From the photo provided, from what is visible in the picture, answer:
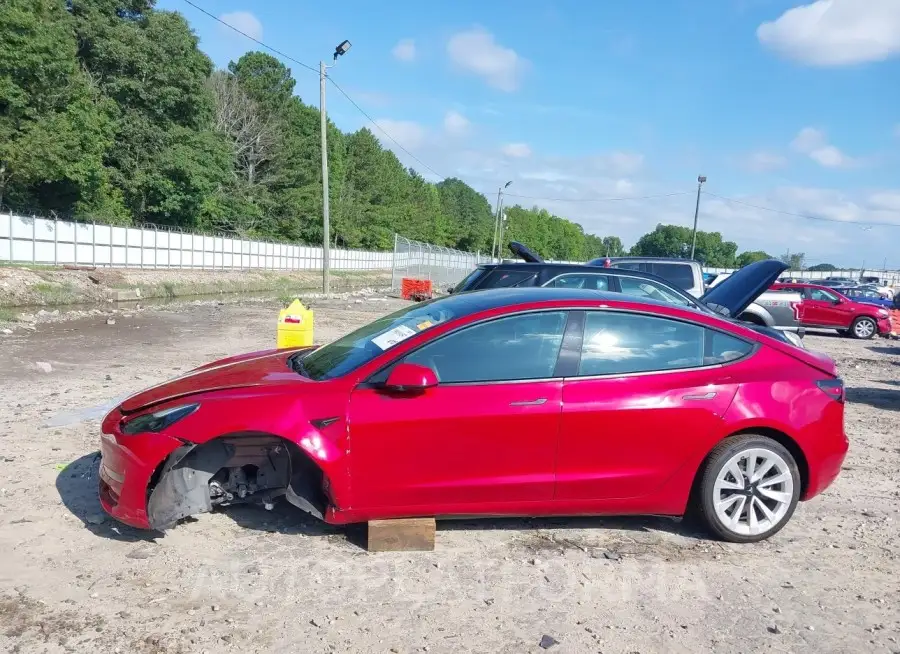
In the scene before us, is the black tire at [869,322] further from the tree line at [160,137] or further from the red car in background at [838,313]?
the tree line at [160,137]

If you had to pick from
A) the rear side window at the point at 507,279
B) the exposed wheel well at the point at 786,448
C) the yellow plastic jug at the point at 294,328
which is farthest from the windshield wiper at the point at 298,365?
the rear side window at the point at 507,279

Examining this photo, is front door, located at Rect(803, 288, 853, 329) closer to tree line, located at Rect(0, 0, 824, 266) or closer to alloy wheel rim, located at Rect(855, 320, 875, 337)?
alloy wheel rim, located at Rect(855, 320, 875, 337)

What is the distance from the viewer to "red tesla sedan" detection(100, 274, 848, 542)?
12.6 ft

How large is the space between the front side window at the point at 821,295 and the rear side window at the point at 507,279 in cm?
1573

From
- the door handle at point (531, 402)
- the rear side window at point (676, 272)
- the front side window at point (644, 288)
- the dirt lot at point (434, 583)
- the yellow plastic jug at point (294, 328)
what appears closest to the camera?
the dirt lot at point (434, 583)

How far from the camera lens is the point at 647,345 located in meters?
4.32

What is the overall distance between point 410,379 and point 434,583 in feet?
3.65

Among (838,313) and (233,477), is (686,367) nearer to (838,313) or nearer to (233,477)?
(233,477)

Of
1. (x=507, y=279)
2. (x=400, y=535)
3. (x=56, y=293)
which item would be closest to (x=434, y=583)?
(x=400, y=535)

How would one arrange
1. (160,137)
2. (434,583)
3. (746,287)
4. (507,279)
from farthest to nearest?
(160,137)
(507,279)
(746,287)
(434,583)

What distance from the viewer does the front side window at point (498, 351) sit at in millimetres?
4070

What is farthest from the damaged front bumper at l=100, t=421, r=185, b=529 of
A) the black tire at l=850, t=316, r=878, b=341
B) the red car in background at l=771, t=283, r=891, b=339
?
the black tire at l=850, t=316, r=878, b=341

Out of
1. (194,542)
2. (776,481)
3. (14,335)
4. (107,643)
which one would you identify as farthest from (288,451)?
(14,335)

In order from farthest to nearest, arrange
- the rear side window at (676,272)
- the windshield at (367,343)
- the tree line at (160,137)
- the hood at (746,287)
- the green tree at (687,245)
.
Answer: the green tree at (687,245), the tree line at (160,137), the rear side window at (676,272), the hood at (746,287), the windshield at (367,343)
